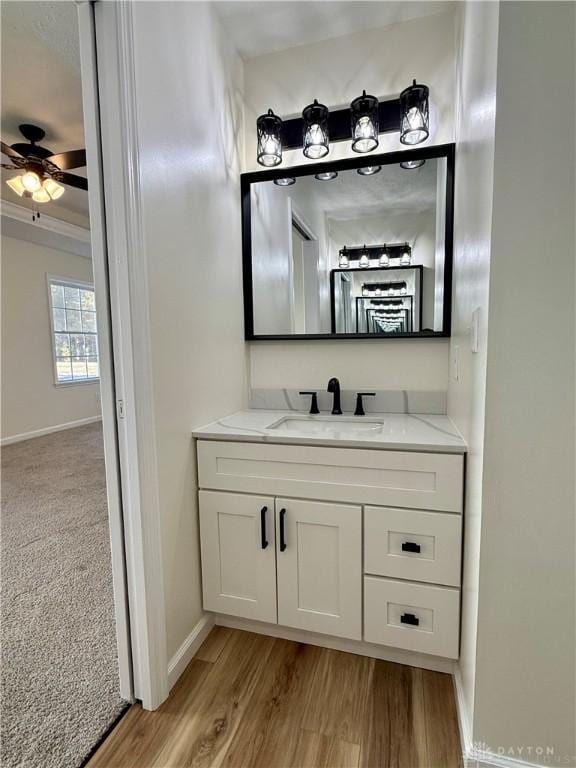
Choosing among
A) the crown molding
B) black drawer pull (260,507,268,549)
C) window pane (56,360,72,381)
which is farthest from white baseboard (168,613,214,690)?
window pane (56,360,72,381)

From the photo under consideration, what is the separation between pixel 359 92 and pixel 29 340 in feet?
15.5

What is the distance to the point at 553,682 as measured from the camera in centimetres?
96

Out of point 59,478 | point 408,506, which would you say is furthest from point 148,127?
point 59,478

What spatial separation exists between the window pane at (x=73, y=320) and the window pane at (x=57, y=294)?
0.58ft

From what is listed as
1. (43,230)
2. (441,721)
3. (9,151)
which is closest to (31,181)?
(9,151)

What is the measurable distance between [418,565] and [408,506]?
0.20 meters

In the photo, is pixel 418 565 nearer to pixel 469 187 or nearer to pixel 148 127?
A: pixel 469 187

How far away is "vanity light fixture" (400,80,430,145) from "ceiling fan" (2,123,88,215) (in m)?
2.18

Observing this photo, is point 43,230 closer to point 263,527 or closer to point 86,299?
point 86,299

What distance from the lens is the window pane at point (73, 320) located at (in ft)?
17.9

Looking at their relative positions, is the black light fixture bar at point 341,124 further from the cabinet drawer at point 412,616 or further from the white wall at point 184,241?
the cabinet drawer at point 412,616

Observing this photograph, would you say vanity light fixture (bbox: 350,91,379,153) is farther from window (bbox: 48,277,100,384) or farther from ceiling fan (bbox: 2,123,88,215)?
window (bbox: 48,277,100,384)

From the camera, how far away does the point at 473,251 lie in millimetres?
1145

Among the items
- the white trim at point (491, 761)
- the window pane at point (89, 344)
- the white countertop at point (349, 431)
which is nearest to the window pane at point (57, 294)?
the window pane at point (89, 344)
